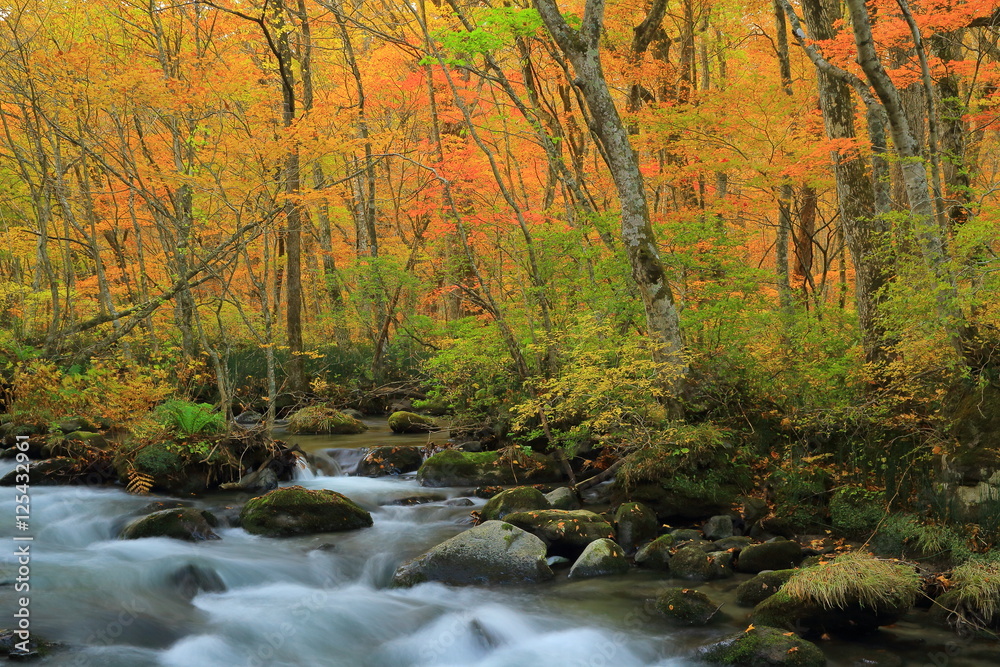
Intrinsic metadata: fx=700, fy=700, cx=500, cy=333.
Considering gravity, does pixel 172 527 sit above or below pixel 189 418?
below

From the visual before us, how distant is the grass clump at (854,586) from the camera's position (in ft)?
16.0

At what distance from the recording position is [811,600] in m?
4.95

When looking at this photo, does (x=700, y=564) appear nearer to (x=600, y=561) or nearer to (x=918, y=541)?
(x=600, y=561)

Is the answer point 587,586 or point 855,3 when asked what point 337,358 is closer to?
point 587,586

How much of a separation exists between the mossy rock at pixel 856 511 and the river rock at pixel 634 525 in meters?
1.67

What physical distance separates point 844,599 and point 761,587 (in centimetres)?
70

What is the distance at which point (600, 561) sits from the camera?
633 centimetres

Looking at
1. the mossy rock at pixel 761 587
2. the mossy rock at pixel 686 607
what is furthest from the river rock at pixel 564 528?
the mossy rock at pixel 761 587

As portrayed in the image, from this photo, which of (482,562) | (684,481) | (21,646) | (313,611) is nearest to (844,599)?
(684,481)

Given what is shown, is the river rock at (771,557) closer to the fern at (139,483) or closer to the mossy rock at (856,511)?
the mossy rock at (856,511)

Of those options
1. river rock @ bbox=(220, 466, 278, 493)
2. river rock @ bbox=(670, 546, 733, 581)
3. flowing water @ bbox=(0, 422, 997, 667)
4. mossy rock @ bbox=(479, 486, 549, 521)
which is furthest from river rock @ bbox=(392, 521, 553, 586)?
river rock @ bbox=(220, 466, 278, 493)

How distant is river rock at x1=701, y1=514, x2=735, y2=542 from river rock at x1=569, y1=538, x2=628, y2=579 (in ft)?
3.23

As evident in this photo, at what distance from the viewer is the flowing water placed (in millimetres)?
5051

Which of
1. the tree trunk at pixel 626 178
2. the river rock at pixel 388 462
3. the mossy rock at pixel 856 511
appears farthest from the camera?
the river rock at pixel 388 462
